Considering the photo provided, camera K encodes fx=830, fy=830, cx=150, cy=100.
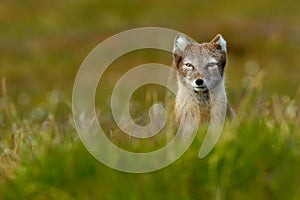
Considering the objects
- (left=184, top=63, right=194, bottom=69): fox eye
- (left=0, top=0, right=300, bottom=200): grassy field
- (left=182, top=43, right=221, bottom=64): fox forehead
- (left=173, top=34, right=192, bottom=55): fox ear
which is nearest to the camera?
(left=0, top=0, right=300, bottom=200): grassy field

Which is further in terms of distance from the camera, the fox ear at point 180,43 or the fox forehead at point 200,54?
the fox ear at point 180,43

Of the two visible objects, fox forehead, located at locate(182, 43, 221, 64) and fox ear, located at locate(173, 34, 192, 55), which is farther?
fox ear, located at locate(173, 34, 192, 55)

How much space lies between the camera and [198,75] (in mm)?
9695

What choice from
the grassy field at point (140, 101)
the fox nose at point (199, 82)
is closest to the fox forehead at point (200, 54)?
the fox nose at point (199, 82)

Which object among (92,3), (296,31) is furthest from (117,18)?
(296,31)

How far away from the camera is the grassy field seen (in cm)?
627

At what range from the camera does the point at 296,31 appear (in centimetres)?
3566

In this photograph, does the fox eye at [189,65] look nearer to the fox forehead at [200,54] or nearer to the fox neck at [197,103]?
the fox forehead at [200,54]

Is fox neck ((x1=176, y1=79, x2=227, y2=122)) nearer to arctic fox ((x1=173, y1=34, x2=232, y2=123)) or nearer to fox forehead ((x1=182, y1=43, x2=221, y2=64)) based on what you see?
arctic fox ((x1=173, y1=34, x2=232, y2=123))

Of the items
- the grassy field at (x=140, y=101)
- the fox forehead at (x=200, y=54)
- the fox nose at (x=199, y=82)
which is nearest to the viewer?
the grassy field at (x=140, y=101)

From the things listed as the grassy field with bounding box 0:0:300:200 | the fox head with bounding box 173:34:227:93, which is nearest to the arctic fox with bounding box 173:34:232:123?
the fox head with bounding box 173:34:227:93

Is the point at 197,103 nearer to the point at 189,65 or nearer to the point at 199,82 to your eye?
the point at 199,82

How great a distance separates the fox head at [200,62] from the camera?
31.7 feet

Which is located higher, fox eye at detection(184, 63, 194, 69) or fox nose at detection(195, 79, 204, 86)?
fox eye at detection(184, 63, 194, 69)
